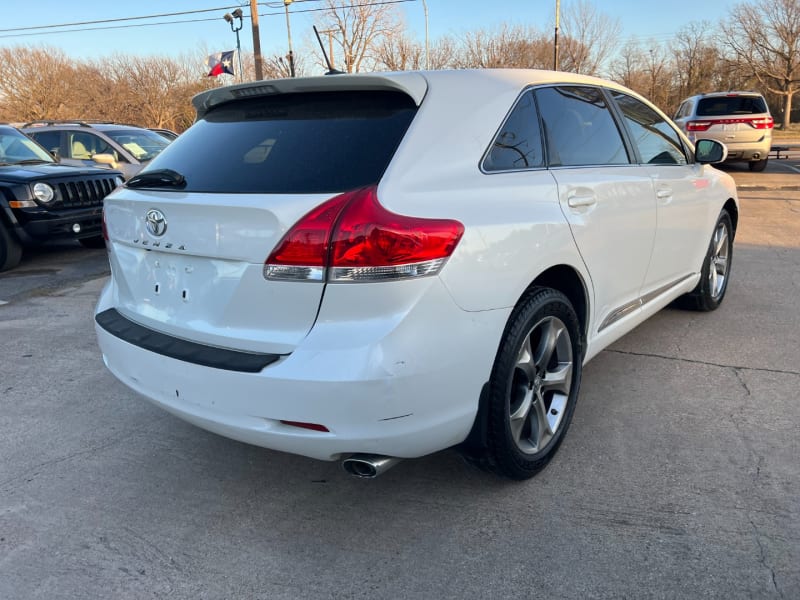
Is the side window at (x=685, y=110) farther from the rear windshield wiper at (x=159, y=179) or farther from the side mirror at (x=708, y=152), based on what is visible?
the rear windshield wiper at (x=159, y=179)

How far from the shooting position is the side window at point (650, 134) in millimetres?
3643

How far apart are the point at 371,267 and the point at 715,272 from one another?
384cm

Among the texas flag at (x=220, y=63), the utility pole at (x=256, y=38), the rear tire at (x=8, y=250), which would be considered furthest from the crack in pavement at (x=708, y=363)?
the texas flag at (x=220, y=63)

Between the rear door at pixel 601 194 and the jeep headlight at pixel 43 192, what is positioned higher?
the rear door at pixel 601 194

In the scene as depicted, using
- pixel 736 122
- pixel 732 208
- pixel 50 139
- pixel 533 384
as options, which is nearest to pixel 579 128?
pixel 533 384

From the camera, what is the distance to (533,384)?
2680mm

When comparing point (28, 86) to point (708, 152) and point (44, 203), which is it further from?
point (708, 152)

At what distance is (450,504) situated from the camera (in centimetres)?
258

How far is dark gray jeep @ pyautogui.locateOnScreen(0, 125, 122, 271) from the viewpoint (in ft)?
23.4

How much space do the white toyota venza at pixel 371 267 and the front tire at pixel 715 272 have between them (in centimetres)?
194

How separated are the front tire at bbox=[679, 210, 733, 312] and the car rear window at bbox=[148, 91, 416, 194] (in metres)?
3.21

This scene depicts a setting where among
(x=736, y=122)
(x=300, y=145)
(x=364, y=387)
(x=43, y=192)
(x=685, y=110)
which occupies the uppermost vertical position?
(x=300, y=145)

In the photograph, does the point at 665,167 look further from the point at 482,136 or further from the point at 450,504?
the point at 450,504

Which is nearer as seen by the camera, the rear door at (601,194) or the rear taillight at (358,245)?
the rear taillight at (358,245)
